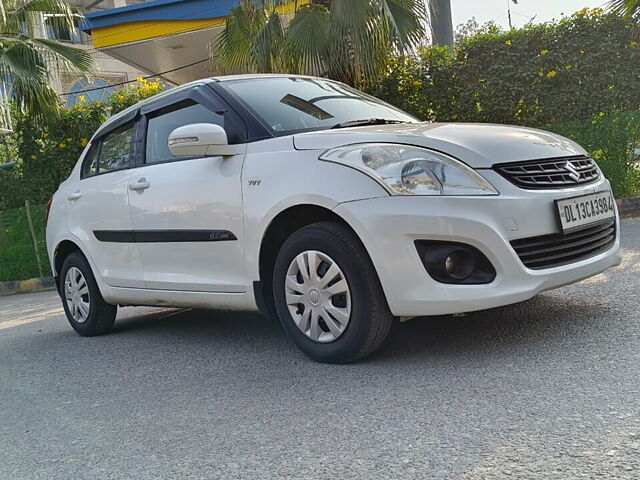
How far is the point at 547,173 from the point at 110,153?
3.25m

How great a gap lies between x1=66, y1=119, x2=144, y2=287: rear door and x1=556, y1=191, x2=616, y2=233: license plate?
2.71 m

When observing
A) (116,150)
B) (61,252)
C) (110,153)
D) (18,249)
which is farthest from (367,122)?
(18,249)

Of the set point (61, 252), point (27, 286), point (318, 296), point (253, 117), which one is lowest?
point (27, 286)

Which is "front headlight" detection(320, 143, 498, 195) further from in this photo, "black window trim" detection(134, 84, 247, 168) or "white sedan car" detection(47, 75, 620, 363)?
"black window trim" detection(134, 84, 247, 168)

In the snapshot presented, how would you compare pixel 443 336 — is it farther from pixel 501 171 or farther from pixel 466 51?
pixel 466 51

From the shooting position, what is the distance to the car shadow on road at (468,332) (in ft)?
11.9

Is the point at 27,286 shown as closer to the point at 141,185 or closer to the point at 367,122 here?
the point at 141,185

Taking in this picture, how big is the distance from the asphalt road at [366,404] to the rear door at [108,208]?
607mm

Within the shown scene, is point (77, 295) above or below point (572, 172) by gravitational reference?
below

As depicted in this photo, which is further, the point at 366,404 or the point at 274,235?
the point at 274,235

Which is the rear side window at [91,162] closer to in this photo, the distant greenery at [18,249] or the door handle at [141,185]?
the door handle at [141,185]

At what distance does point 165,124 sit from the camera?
4773 mm

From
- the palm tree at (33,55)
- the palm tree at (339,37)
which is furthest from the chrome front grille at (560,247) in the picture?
the palm tree at (33,55)

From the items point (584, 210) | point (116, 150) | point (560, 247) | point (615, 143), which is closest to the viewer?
point (560, 247)
